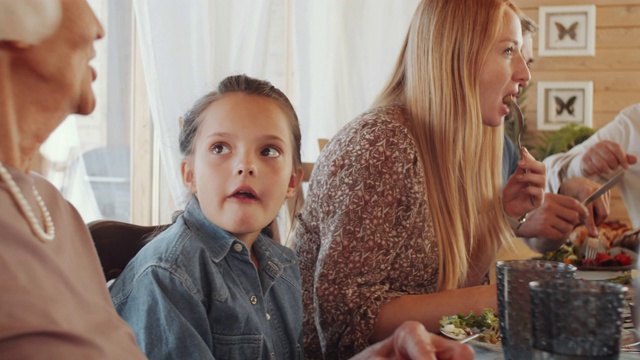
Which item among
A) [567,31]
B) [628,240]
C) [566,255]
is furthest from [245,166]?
[567,31]

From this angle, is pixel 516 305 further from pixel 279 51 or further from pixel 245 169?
pixel 279 51

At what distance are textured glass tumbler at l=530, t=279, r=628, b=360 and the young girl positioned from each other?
49cm

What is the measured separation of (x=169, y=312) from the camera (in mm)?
1021

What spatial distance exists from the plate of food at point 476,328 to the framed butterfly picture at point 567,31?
4784mm

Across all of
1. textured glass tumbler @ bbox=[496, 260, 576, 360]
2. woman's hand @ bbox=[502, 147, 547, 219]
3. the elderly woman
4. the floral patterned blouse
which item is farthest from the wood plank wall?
the elderly woman

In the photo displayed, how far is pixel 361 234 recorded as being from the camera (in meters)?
1.42

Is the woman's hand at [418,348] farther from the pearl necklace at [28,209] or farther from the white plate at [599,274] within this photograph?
the white plate at [599,274]

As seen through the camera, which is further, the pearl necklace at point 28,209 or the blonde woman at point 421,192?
the blonde woman at point 421,192

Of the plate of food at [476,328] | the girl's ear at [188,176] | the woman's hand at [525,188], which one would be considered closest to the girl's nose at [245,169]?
the girl's ear at [188,176]

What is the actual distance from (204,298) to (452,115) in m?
0.71

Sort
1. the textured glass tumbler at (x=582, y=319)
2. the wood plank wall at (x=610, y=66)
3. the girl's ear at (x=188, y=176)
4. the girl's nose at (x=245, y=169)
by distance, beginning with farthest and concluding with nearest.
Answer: the wood plank wall at (x=610, y=66)
the girl's ear at (x=188, y=176)
the girl's nose at (x=245, y=169)
the textured glass tumbler at (x=582, y=319)

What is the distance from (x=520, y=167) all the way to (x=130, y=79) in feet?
6.56

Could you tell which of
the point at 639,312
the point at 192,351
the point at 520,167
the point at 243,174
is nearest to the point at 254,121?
the point at 243,174

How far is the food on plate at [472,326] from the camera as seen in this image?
42.2 inches
